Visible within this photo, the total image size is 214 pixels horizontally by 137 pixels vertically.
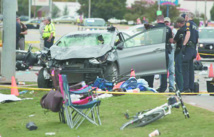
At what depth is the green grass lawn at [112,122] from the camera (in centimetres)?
801

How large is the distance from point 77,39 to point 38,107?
406cm

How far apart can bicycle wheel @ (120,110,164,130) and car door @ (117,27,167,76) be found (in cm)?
510

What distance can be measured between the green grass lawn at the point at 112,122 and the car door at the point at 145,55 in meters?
2.18

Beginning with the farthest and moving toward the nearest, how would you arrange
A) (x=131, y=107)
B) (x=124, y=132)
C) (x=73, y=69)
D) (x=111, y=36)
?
(x=111, y=36), (x=73, y=69), (x=131, y=107), (x=124, y=132)

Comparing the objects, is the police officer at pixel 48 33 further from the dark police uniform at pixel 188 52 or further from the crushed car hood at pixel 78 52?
the dark police uniform at pixel 188 52

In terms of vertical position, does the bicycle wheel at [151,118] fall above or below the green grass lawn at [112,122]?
above

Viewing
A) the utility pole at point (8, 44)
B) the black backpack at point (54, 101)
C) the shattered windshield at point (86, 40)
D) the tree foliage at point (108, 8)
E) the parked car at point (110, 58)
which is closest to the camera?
the black backpack at point (54, 101)

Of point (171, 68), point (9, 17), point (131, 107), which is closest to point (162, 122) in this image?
point (131, 107)

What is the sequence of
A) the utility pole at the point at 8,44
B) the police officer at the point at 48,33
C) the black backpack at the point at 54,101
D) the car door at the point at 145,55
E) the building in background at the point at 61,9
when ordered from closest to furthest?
the black backpack at the point at 54,101 < the car door at the point at 145,55 < the utility pole at the point at 8,44 < the police officer at the point at 48,33 < the building in background at the point at 61,9

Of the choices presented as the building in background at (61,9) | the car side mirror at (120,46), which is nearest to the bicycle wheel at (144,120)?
the car side mirror at (120,46)

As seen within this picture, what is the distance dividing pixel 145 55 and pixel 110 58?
0.92 m

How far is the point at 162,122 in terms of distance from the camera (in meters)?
8.77

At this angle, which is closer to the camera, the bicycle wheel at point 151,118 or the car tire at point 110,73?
the bicycle wheel at point 151,118

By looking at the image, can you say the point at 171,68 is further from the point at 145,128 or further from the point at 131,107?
the point at 145,128
